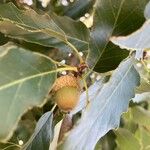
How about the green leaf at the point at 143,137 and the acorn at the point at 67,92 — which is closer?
the acorn at the point at 67,92

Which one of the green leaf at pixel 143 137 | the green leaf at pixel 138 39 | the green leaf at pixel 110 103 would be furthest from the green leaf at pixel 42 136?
the green leaf at pixel 143 137

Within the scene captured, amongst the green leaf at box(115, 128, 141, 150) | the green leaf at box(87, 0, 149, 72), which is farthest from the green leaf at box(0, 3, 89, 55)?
the green leaf at box(115, 128, 141, 150)

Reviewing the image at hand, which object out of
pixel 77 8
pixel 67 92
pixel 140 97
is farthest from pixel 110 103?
pixel 140 97

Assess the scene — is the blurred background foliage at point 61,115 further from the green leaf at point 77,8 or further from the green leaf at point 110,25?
the green leaf at point 110,25

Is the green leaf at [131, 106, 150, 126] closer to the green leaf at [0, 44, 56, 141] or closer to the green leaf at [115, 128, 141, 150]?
the green leaf at [115, 128, 141, 150]

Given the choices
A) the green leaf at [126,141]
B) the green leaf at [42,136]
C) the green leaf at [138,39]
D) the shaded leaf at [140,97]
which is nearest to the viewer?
the green leaf at [138,39]
